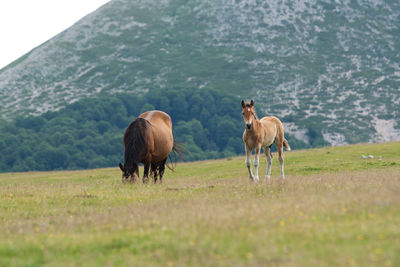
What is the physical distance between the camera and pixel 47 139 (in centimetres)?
16062

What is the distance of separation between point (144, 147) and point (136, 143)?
489mm

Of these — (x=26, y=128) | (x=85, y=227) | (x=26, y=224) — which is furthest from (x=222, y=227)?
(x=26, y=128)

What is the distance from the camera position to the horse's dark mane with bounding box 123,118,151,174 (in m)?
22.0

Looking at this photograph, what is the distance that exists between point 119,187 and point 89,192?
1.48 metres

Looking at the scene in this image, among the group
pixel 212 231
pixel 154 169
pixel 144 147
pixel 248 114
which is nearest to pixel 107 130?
pixel 154 169

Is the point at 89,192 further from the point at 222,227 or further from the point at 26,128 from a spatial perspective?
the point at 26,128

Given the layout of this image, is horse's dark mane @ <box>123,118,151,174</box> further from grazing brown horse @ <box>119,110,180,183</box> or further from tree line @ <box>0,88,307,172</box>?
tree line @ <box>0,88,307,172</box>

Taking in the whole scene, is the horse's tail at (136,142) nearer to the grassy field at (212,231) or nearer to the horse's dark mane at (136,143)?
the horse's dark mane at (136,143)

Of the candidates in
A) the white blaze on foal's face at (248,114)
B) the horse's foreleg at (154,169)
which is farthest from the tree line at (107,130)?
the white blaze on foal's face at (248,114)

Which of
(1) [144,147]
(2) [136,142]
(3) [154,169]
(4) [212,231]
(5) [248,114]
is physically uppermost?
(5) [248,114]

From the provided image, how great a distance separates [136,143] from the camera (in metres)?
22.2

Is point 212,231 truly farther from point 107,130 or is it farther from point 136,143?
point 107,130

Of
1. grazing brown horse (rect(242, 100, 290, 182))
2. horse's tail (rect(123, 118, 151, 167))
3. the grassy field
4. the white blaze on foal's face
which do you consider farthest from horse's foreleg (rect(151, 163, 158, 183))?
the grassy field

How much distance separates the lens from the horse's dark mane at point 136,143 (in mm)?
22031
